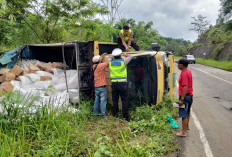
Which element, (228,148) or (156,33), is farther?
(156,33)

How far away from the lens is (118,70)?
492 centimetres

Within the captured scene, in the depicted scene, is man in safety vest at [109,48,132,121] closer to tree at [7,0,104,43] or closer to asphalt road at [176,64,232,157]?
asphalt road at [176,64,232,157]

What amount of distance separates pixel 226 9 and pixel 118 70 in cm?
3085

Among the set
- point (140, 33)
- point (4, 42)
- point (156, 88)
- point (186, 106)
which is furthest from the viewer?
point (140, 33)

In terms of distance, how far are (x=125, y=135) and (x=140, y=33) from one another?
26.8 metres

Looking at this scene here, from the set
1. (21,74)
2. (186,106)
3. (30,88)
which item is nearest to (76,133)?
(186,106)

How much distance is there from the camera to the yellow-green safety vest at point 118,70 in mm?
4902

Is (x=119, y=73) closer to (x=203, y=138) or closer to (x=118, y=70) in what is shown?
(x=118, y=70)

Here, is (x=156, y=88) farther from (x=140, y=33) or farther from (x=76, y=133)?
(x=140, y=33)

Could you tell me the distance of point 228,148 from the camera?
3727mm

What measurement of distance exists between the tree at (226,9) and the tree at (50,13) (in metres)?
25.1

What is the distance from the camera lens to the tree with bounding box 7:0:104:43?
1052cm

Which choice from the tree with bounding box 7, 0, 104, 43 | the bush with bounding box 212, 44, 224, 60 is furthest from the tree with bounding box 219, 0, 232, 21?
the tree with bounding box 7, 0, 104, 43

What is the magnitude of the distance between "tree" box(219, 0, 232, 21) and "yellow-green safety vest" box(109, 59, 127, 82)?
30.4 meters
